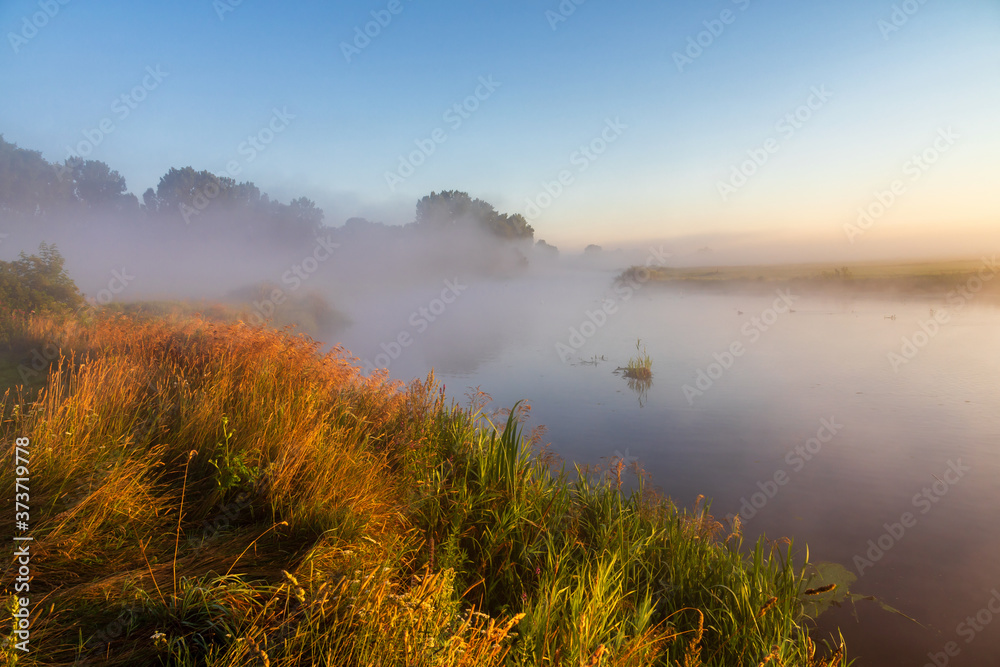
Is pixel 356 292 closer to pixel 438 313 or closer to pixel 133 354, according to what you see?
pixel 438 313

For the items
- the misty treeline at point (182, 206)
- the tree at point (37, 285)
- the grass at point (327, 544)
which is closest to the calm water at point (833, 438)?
the grass at point (327, 544)

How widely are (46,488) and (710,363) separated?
19.4m

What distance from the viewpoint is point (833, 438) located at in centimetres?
1112

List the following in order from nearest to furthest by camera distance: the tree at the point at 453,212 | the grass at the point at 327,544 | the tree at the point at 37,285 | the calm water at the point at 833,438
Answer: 1. the grass at the point at 327,544
2. the calm water at the point at 833,438
3. the tree at the point at 37,285
4. the tree at the point at 453,212

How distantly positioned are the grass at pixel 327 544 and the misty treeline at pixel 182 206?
62.5 m

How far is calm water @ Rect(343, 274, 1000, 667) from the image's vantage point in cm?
601

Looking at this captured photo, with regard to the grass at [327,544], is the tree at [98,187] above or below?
above

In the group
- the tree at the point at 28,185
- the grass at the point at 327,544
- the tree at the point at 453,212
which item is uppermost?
the tree at the point at 453,212

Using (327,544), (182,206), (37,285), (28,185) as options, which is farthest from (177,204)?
(327,544)

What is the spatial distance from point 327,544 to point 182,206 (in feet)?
268

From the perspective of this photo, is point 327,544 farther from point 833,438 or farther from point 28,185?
point 28,185

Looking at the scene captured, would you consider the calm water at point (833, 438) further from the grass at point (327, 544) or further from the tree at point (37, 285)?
the tree at point (37, 285)

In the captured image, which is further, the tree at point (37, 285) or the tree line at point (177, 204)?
the tree line at point (177, 204)

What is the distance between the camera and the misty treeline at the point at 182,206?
180 feet
